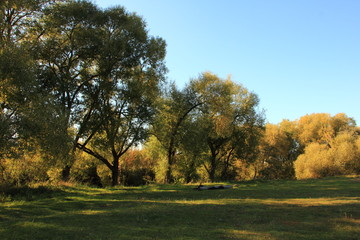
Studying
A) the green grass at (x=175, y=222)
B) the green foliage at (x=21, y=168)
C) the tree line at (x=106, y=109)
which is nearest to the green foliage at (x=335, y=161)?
the tree line at (x=106, y=109)

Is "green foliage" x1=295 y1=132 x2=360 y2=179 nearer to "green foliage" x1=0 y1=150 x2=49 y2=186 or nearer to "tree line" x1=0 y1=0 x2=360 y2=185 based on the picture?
"tree line" x1=0 y1=0 x2=360 y2=185

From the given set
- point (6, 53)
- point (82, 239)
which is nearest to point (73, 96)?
point (6, 53)

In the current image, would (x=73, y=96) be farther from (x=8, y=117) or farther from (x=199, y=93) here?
(x=199, y=93)

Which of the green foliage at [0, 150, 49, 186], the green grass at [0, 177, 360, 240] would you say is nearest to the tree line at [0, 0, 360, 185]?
the green foliage at [0, 150, 49, 186]

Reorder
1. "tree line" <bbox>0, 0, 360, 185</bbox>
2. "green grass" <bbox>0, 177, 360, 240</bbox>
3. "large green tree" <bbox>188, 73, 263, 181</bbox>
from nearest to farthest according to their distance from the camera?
1. "green grass" <bbox>0, 177, 360, 240</bbox>
2. "tree line" <bbox>0, 0, 360, 185</bbox>
3. "large green tree" <bbox>188, 73, 263, 181</bbox>

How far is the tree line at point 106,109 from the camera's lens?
55.0 feet

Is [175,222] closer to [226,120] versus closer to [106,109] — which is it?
[106,109]

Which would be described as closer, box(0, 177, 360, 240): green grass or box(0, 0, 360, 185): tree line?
box(0, 177, 360, 240): green grass

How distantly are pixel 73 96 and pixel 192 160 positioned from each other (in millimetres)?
22630

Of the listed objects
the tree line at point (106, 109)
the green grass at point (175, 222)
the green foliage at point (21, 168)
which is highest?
the tree line at point (106, 109)

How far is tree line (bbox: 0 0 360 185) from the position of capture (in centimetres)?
1677

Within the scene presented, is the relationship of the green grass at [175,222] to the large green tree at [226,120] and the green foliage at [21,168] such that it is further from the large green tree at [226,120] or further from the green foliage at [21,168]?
the large green tree at [226,120]

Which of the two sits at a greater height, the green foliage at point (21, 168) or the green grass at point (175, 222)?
the green foliage at point (21, 168)

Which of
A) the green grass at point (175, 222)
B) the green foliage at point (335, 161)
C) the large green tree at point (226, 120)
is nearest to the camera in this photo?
the green grass at point (175, 222)
